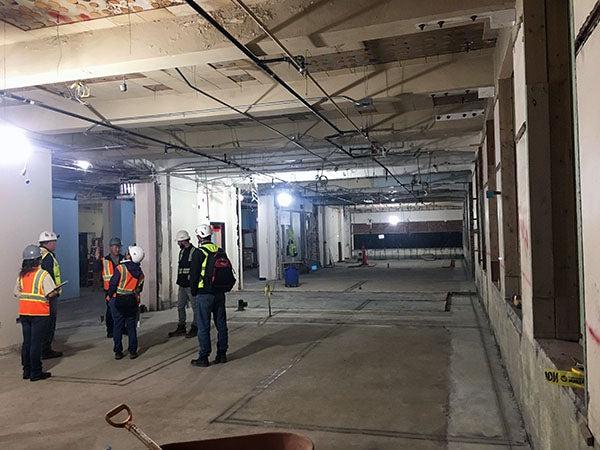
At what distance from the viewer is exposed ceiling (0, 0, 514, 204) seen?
4.16m

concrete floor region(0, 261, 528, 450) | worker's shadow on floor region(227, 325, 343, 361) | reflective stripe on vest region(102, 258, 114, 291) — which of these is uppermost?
reflective stripe on vest region(102, 258, 114, 291)

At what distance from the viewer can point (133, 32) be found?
4.60 meters

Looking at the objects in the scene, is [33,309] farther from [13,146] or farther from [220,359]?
[13,146]

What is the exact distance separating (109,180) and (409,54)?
8.29m

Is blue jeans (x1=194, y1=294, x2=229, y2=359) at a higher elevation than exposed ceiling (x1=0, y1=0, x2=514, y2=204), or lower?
lower

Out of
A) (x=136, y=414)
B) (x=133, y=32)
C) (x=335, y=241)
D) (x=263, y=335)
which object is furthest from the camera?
(x=335, y=241)

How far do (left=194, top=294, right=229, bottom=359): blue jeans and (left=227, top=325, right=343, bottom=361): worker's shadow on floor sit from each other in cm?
A: 39

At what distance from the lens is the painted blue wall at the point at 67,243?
13.0m

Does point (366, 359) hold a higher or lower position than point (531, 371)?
lower

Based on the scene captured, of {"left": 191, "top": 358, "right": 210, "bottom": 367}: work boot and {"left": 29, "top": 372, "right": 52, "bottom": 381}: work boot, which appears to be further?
{"left": 191, "top": 358, "right": 210, "bottom": 367}: work boot

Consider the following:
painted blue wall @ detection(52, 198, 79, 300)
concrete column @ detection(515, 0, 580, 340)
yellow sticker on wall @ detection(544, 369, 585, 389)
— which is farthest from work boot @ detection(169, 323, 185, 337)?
painted blue wall @ detection(52, 198, 79, 300)

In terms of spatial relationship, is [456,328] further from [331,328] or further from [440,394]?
[440,394]

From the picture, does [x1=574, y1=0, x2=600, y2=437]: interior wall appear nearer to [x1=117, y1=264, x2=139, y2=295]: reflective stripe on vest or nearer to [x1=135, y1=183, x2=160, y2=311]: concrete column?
[x1=117, y1=264, x2=139, y2=295]: reflective stripe on vest

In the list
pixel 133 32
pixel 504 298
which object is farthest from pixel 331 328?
pixel 133 32
